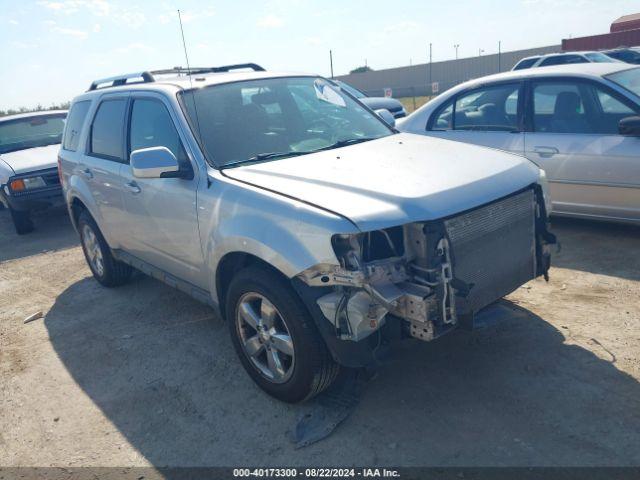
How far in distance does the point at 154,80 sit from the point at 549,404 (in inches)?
151

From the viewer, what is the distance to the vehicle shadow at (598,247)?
4.82 metres

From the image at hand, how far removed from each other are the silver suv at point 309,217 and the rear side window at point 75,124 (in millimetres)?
958

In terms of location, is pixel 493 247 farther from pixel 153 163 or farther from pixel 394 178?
pixel 153 163

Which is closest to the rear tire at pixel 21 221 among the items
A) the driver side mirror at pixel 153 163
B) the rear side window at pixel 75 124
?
the rear side window at pixel 75 124

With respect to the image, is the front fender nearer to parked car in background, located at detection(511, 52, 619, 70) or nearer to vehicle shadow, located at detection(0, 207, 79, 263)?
vehicle shadow, located at detection(0, 207, 79, 263)

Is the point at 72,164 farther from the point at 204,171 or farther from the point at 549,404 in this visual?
the point at 549,404

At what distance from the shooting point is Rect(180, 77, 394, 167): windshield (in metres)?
3.76

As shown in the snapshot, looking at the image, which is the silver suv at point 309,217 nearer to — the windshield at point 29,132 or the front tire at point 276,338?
the front tire at point 276,338

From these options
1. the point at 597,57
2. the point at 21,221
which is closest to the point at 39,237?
the point at 21,221

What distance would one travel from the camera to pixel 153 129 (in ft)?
13.9

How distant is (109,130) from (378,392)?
11.0 feet

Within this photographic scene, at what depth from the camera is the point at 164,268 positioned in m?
4.44

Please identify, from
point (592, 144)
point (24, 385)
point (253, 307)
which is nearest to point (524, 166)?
point (253, 307)

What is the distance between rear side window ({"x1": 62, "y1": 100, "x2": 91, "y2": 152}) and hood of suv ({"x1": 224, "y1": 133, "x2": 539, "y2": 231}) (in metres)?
2.83
